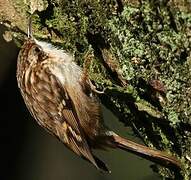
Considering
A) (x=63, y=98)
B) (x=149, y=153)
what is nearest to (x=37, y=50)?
(x=63, y=98)

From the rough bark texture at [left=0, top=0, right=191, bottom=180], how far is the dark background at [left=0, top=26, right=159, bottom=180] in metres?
0.93

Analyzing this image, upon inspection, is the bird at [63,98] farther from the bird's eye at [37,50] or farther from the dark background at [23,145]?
the dark background at [23,145]

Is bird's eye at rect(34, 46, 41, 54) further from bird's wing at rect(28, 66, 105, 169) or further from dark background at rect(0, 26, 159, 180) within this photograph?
dark background at rect(0, 26, 159, 180)

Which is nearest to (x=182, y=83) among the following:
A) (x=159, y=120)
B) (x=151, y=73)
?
(x=151, y=73)

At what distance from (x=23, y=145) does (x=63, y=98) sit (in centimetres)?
104

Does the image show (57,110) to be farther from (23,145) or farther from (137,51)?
(23,145)

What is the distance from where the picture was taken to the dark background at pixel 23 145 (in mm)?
2873

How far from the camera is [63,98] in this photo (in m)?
1.98

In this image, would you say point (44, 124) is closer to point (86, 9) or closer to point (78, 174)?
point (86, 9)

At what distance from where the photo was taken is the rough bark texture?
1.36 m

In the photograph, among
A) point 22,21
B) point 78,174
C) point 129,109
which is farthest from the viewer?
point 78,174

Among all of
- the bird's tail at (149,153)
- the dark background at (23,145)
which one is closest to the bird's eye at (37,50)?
the bird's tail at (149,153)

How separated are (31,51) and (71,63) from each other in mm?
160

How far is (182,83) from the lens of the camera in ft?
4.64
